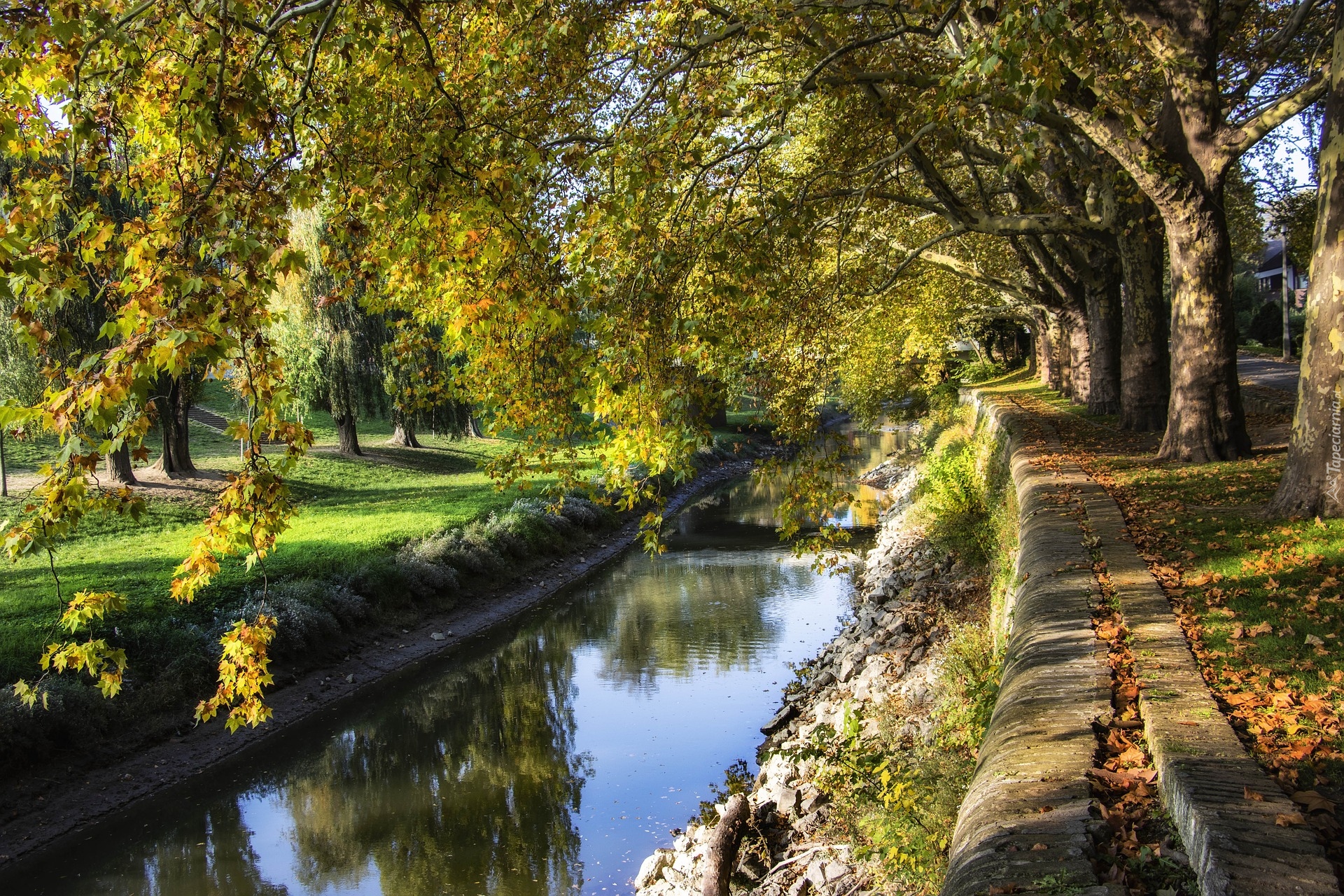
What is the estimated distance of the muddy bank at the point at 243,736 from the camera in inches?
400

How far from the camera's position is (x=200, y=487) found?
2278 centimetres

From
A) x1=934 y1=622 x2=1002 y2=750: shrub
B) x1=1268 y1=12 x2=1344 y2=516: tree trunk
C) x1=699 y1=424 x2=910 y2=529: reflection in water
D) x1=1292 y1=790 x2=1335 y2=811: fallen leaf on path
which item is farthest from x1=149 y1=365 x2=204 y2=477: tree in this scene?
x1=1292 y1=790 x2=1335 y2=811: fallen leaf on path

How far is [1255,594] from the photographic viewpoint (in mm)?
6340

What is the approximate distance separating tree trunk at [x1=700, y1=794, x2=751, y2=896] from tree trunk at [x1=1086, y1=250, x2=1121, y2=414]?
1442 cm

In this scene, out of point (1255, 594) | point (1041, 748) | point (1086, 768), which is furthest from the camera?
point (1255, 594)

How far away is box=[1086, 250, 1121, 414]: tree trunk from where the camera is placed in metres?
18.7

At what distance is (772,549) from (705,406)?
1667 cm

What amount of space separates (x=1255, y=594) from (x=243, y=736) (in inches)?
457

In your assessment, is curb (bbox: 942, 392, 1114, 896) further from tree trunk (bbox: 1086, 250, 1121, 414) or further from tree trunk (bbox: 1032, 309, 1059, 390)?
tree trunk (bbox: 1032, 309, 1059, 390)

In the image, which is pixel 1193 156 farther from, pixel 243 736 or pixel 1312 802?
pixel 243 736

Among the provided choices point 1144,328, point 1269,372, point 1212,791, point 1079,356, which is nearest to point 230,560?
point 1144,328

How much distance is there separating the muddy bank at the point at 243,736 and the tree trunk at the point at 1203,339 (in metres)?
11.6

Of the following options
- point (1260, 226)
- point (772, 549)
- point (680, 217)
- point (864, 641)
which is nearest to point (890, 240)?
point (772, 549)

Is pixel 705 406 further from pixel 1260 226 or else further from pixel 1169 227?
pixel 1260 226
